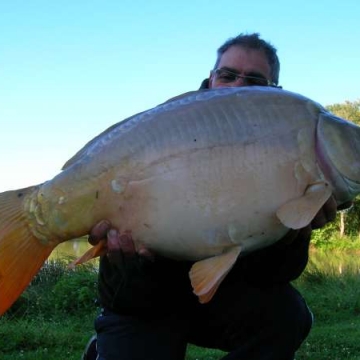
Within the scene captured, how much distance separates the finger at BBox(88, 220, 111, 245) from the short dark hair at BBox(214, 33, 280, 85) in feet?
4.52

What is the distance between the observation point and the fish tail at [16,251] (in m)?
1.71

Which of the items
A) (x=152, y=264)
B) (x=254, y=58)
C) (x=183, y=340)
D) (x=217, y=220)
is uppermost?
(x=254, y=58)

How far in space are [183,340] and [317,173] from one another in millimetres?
1181

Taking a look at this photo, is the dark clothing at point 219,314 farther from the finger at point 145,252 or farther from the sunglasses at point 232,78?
the sunglasses at point 232,78

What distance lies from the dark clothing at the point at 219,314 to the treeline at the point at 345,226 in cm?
1942

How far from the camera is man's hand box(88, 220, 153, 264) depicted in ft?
5.72

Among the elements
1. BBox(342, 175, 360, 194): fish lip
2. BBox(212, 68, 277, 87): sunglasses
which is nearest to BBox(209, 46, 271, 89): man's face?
BBox(212, 68, 277, 87): sunglasses

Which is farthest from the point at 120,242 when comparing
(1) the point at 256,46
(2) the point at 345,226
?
(2) the point at 345,226

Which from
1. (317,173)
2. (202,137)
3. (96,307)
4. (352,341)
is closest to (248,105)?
(202,137)

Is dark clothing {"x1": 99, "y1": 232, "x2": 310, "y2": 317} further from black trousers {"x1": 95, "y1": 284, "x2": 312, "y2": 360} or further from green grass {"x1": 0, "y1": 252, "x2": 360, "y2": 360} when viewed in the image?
green grass {"x1": 0, "y1": 252, "x2": 360, "y2": 360}

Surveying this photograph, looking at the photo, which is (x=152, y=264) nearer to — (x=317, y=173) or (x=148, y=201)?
(x=148, y=201)

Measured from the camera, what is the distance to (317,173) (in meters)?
1.69

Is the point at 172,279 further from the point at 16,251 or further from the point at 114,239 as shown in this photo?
the point at 16,251

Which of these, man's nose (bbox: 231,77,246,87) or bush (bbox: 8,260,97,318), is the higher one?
man's nose (bbox: 231,77,246,87)
